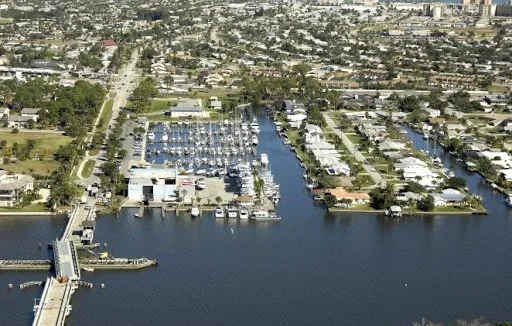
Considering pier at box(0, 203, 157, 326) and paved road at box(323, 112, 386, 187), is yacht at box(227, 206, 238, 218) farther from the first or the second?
paved road at box(323, 112, 386, 187)

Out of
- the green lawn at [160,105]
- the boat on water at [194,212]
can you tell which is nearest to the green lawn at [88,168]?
the boat on water at [194,212]

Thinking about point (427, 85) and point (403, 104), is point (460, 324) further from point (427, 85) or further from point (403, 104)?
point (427, 85)

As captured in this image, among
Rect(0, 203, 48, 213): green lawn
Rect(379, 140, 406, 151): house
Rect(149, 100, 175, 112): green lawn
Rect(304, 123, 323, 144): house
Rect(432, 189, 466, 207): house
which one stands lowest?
Rect(0, 203, 48, 213): green lawn

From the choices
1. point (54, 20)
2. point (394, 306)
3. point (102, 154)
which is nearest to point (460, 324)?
point (394, 306)

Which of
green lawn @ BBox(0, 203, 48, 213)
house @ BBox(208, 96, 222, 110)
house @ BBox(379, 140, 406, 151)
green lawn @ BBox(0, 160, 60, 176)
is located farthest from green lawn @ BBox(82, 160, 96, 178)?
house @ BBox(208, 96, 222, 110)

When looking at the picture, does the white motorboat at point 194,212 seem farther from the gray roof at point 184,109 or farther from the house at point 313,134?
the gray roof at point 184,109

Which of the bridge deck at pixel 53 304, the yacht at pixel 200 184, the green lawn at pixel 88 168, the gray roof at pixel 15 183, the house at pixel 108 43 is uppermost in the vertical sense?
the house at pixel 108 43
